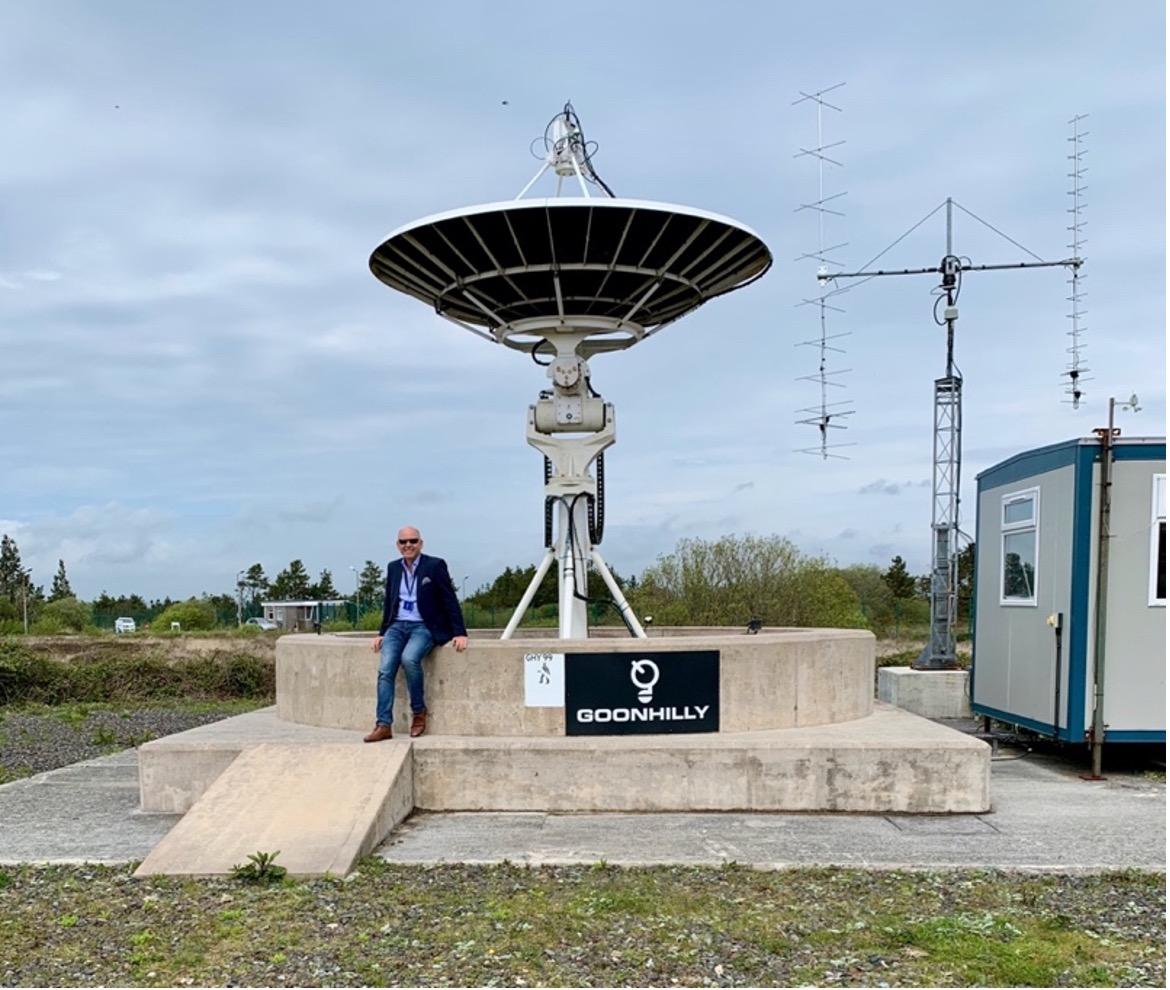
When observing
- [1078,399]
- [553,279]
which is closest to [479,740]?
[553,279]

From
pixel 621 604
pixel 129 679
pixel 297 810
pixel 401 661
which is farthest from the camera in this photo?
pixel 129 679

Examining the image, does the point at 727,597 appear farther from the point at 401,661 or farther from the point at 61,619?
the point at 61,619

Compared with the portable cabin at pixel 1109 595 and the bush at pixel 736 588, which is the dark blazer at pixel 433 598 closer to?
the portable cabin at pixel 1109 595

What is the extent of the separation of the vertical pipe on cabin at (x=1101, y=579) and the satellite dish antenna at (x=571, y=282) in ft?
14.1

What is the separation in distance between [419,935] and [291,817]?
2.40 m

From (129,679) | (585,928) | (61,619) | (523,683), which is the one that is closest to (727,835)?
(523,683)

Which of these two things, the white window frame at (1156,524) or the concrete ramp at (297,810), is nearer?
the concrete ramp at (297,810)

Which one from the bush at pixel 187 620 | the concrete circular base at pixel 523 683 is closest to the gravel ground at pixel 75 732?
the concrete circular base at pixel 523 683

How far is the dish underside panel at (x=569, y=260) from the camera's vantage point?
1110 centimetres

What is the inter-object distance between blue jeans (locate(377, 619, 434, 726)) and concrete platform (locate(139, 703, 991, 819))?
0.47 metres

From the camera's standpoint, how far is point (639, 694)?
9.40 meters

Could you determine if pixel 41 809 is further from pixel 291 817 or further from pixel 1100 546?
pixel 1100 546

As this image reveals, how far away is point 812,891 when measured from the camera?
6270mm

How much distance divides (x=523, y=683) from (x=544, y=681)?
0.59 feet
